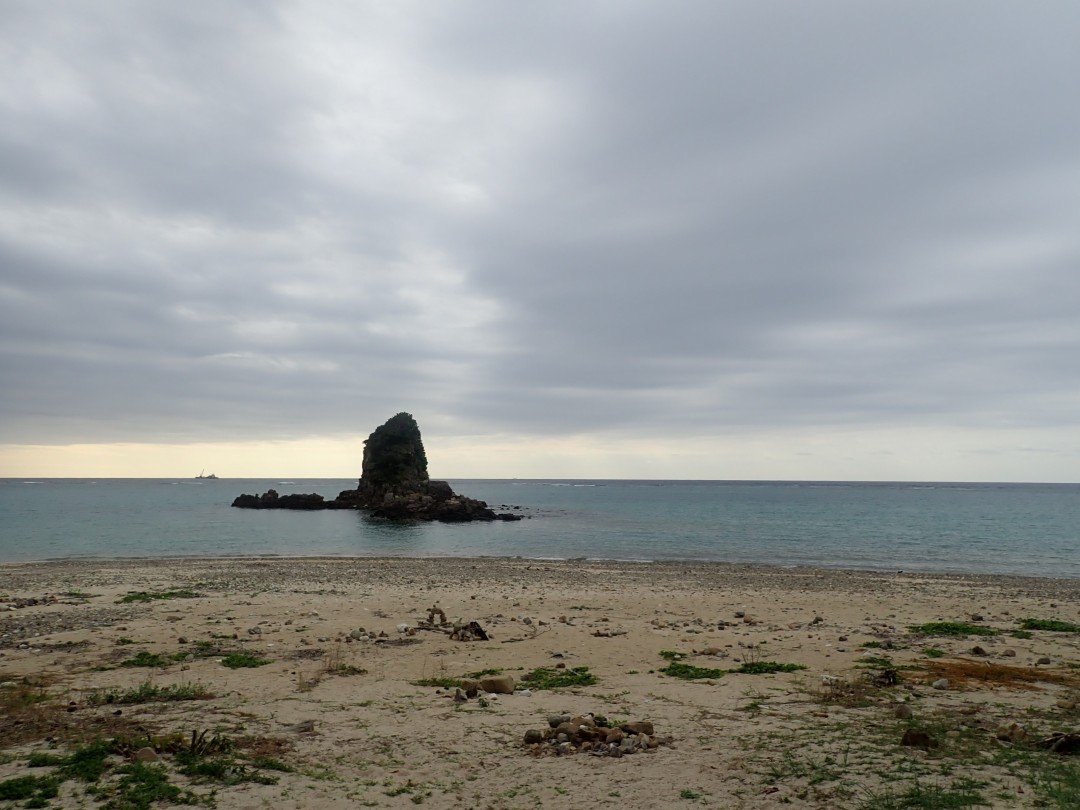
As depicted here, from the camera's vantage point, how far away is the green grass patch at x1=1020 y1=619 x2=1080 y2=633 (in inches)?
739

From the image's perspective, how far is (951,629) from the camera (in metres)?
18.6

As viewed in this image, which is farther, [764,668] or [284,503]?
[284,503]

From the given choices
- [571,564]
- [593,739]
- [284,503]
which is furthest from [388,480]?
[593,739]

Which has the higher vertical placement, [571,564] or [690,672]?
[690,672]

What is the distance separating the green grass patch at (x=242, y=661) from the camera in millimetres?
13823

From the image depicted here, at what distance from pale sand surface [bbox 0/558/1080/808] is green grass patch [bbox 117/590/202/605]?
56 cm

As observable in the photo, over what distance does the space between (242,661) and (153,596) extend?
503 inches

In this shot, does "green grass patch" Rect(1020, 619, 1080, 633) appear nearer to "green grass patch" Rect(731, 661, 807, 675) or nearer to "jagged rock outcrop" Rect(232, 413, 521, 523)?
"green grass patch" Rect(731, 661, 807, 675)

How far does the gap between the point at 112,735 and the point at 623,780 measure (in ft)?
23.3

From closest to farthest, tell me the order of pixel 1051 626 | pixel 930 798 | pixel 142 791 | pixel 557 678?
pixel 930 798
pixel 142 791
pixel 557 678
pixel 1051 626

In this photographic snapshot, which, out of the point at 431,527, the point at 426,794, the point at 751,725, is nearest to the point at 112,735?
the point at 426,794

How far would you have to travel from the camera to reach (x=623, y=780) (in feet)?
26.6

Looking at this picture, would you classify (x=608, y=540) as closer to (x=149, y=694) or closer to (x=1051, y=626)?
(x=1051, y=626)

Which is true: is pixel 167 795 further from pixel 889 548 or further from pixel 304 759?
pixel 889 548
